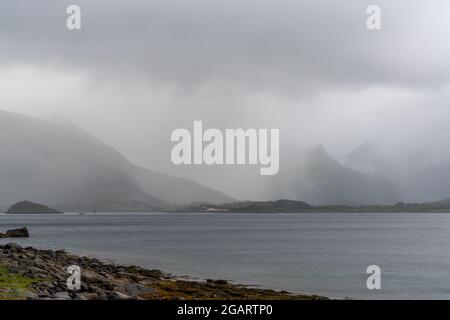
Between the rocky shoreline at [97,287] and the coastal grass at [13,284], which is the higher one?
the coastal grass at [13,284]

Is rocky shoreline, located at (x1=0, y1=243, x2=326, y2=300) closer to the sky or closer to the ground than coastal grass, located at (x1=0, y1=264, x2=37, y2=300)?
closer to the ground

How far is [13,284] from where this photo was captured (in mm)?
31062

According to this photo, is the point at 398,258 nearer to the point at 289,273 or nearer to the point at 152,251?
the point at 289,273

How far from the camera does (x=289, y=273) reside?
63.9 meters

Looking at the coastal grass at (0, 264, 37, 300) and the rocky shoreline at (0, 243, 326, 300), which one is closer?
the coastal grass at (0, 264, 37, 300)

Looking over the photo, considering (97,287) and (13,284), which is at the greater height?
(13,284)

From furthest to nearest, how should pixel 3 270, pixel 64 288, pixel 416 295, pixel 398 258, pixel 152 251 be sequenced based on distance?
pixel 152 251, pixel 398 258, pixel 416 295, pixel 3 270, pixel 64 288

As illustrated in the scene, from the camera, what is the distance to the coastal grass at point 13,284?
88.8ft

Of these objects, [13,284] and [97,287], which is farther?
[97,287]

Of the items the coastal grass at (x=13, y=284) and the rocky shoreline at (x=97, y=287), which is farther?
the rocky shoreline at (x=97, y=287)

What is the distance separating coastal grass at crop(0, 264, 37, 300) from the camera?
1065 inches
